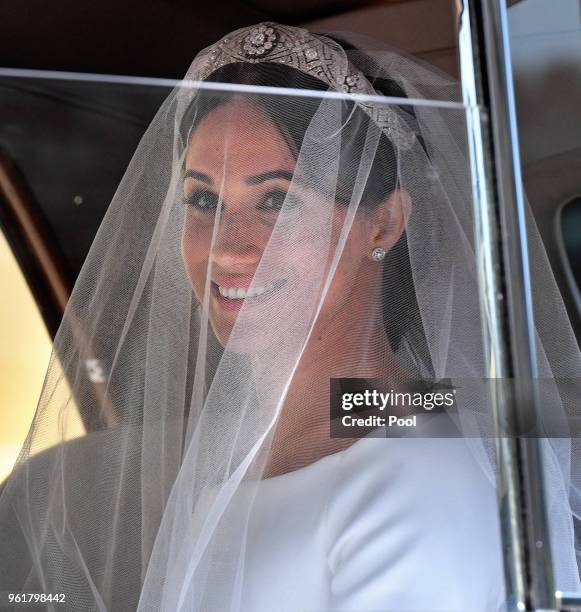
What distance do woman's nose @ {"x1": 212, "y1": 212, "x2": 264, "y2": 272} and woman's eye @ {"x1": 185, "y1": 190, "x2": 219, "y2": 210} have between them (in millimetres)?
27

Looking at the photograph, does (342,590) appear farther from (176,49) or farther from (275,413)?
(176,49)

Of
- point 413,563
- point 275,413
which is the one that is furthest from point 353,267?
point 413,563

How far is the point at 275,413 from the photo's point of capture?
41.4 inches

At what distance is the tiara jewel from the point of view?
1100mm

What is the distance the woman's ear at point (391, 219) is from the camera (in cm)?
112

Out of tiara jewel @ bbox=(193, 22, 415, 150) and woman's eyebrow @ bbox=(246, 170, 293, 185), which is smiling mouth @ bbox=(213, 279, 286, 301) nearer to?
woman's eyebrow @ bbox=(246, 170, 293, 185)

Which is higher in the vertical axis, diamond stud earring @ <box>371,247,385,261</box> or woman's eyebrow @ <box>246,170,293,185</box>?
woman's eyebrow @ <box>246,170,293,185</box>

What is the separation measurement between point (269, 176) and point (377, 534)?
1.48ft

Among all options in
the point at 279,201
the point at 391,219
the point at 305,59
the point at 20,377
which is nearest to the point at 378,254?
the point at 391,219

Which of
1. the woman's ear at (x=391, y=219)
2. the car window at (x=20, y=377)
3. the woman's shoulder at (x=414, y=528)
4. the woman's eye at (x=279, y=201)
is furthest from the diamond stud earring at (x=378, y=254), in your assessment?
the car window at (x=20, y=377)

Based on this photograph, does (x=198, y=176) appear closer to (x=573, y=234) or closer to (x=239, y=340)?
(x=239, y=340)

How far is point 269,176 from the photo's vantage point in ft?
3.54

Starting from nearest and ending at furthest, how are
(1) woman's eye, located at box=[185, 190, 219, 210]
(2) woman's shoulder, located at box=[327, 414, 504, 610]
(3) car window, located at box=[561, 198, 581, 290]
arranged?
1. (2) woman's shoulder, located at box=[327, 414, 504, 610]
2. (1) woman's eye, located at box=[185, 190, 219, 210]
3. (3) car window, located at box=[561, 198, 581, 290]

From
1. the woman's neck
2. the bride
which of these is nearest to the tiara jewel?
the bride
